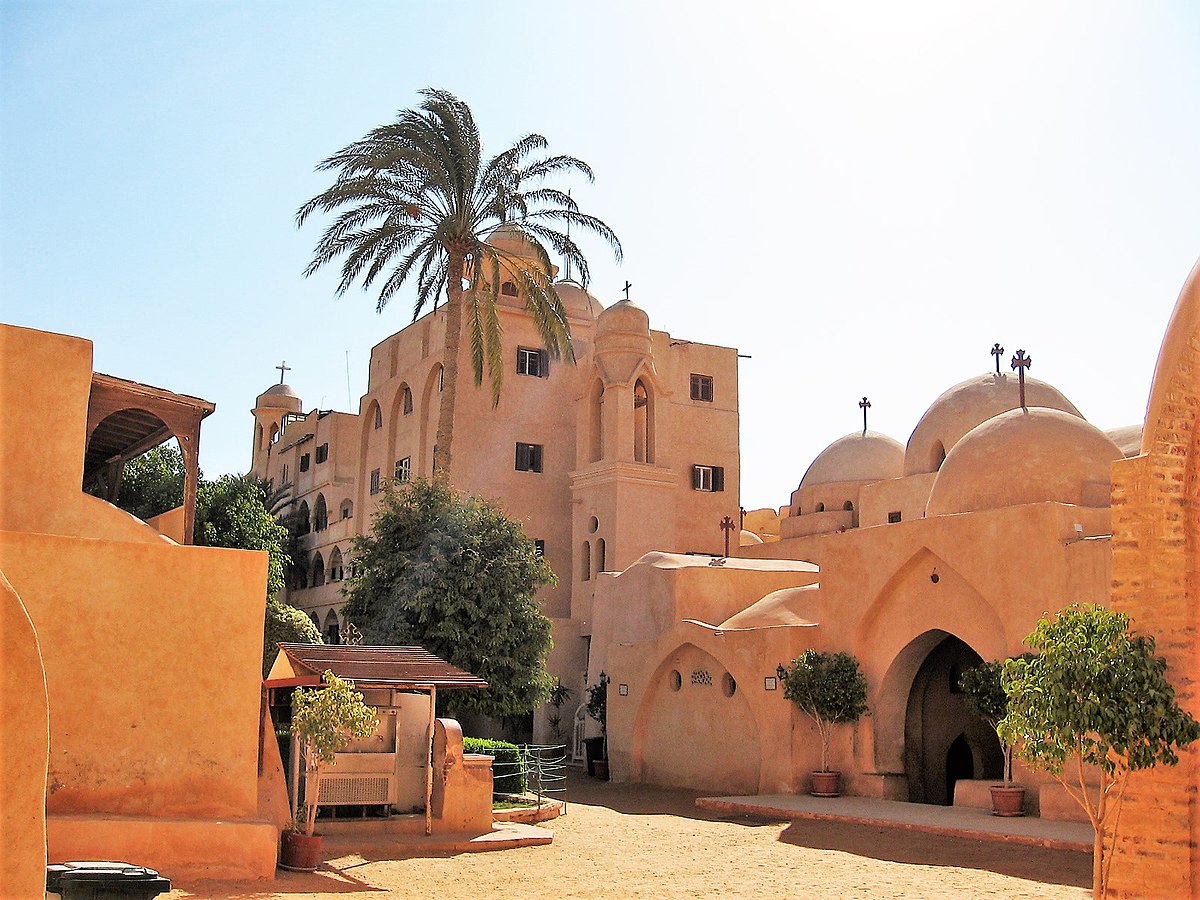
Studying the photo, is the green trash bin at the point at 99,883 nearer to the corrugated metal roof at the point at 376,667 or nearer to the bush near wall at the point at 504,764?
the corrugated metal roof at the point at 376,667

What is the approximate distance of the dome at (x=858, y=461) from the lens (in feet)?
108

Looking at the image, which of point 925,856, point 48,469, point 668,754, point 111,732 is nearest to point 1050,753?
point 925,856

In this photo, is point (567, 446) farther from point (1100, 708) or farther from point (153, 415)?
point (1100, 708)

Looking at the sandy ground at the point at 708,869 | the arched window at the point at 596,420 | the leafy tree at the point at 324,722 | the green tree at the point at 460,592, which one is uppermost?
the arched window at the point at 596,420

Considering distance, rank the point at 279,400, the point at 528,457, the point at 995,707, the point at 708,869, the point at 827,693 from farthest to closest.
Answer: the point at 279,400, the point at 528,457, the point at 827,693, the point at 995,707, the point at 708,869

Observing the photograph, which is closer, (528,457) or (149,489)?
(528,457)

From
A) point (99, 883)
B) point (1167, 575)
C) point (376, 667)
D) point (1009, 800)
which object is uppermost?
point (1167, 575)

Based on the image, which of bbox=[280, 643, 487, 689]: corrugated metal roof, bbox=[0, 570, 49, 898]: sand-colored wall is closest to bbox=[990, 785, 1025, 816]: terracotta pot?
bbox=[280, 643, 487, 689]: corrugated metal roof

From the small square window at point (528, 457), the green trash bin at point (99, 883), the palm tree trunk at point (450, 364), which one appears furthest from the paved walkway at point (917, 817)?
the small square window at point (528, 457)

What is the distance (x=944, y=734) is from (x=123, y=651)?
48.1 feet

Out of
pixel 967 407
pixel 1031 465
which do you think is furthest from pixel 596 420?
pixel 1031 465

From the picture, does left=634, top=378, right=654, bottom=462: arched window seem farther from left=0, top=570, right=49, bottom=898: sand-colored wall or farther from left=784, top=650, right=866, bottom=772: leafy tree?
left=0, top=570, right=49, bottom=898: sand-colored wall

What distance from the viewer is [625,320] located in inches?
1315

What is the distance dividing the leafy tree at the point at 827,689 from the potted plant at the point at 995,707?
235cm
